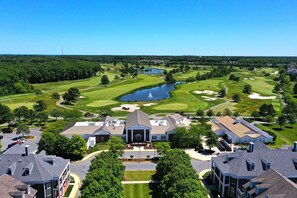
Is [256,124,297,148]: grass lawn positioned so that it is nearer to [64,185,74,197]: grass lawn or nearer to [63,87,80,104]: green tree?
[64,185,74,197]: grass lawn

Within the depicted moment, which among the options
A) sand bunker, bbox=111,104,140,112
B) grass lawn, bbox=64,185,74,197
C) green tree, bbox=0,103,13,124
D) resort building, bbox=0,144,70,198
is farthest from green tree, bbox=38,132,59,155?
sand bunker, bbox=111,104,140,112

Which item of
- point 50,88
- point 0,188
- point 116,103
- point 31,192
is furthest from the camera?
point 50,88

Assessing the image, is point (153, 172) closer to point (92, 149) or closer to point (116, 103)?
point (92, 149)

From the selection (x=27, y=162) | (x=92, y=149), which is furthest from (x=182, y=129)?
(x=27, y=162)

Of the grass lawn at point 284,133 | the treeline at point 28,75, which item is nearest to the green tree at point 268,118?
the grass lawn at point 284,133

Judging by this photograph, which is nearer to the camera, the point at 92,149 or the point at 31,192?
the point at 31,192

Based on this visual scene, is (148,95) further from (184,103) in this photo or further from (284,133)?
(284,133)

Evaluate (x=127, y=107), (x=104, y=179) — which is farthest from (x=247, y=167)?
(x=127, y=107)
